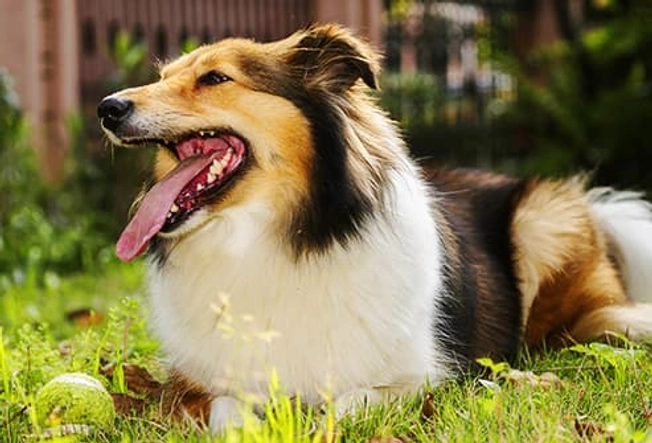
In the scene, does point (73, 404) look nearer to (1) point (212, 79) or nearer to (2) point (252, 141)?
(2) point (252, 141)

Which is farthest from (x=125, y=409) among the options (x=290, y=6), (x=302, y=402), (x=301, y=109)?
(x=290, y=6)

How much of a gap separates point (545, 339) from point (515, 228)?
43 cm

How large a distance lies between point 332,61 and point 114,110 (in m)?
0.66

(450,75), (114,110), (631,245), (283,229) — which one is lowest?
(450,75)

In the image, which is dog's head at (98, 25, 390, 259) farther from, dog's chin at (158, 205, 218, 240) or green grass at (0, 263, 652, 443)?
green grass at (0, 263, 652, 443)

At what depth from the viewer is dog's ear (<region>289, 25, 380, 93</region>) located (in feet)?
10.8

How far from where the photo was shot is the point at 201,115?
3.18 metres

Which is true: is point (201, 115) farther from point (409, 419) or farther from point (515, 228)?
point (515, 228)

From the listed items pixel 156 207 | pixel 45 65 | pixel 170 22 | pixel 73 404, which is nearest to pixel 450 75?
pixel 170 22

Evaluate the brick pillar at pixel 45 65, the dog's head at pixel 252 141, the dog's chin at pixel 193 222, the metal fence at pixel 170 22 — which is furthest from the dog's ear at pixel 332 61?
the metal fence at pixel 170 22

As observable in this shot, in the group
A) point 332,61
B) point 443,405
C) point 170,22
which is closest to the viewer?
point 443,405

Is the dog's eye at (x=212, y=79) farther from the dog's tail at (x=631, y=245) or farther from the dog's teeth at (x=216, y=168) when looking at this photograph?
the dog's tail at (x=631, y=245)

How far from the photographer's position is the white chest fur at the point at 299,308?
322 centimetres

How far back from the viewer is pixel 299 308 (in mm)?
3236
